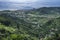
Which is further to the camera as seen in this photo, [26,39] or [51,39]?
[26,39]

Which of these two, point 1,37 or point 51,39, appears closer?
point 51,39

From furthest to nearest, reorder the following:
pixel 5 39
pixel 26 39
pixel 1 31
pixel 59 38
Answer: pixel 1 31, pixel 26 39, pixel 5 39, pixel 59 38

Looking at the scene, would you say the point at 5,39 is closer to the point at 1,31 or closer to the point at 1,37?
the point at 1,37

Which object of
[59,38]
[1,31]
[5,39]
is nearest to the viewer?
[59,38]

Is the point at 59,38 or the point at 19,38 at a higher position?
the point at 59,38

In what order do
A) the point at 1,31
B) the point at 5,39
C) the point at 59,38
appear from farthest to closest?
the point at 1,31 → the point at 5,39 → the point at 59,38

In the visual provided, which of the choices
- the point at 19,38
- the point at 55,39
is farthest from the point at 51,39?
the point at 19,38

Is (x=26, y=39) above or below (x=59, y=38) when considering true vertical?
below

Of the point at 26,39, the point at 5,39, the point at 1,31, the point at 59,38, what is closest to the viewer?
the point at 59,38

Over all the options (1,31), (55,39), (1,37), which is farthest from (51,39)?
(1,31)

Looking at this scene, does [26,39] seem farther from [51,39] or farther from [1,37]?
[51,39]
